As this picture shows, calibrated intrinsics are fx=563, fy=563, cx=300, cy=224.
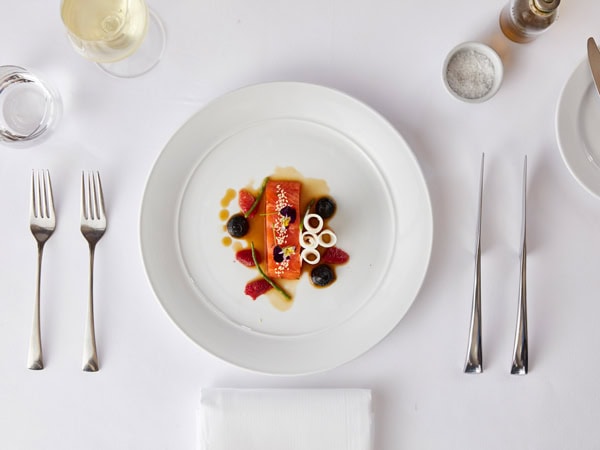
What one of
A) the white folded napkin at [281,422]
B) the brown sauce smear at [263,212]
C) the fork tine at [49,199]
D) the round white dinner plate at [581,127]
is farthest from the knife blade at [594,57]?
the fork tine at [49,199]

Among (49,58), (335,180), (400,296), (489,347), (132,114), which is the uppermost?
(49,58)

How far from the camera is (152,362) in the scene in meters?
1.14

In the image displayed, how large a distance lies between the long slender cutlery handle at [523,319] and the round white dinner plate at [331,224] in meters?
0.20

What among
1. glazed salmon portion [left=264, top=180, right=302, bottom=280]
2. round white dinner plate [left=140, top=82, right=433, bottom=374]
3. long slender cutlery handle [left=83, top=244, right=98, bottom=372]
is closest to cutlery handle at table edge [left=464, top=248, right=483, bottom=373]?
round white dinner plate [left=140, top=82, right=433, bottom=374]

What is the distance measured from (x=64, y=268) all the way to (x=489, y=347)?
876 mm

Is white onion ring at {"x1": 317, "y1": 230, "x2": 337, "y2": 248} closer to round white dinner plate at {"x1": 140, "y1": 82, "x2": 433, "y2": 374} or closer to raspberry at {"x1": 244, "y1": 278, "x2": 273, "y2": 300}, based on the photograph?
round white dinner plate at {"x1": 140, "y1": 82, "x2": 433, "y2": 374}

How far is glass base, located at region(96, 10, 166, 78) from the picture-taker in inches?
44.4

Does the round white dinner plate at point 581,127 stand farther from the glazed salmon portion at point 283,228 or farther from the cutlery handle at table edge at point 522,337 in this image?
the glazed salmon portion at point 283,228

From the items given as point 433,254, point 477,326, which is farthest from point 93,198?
point 477,326

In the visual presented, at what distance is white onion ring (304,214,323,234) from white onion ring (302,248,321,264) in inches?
1.5

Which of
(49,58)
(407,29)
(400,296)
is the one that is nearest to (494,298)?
(400,296)

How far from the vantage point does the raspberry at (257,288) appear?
113cm

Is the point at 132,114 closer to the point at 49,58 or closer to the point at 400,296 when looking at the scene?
the point at 49,58

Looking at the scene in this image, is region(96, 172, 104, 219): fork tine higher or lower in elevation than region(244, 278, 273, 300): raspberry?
higher
